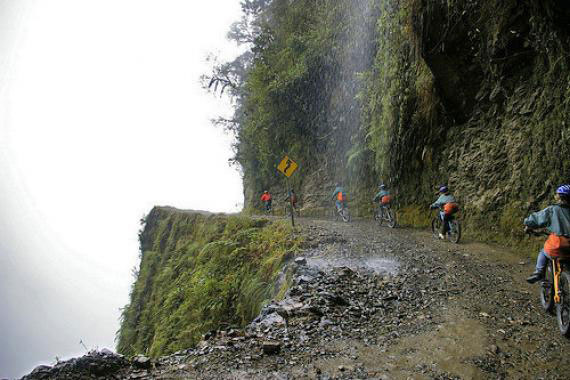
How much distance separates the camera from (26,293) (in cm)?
14012

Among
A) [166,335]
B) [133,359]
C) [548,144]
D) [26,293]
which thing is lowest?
Answer: [26,293]

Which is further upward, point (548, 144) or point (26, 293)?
point (548, 144)

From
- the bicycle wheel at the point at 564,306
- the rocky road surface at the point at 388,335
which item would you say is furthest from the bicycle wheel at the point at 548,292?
the bicycle wheel at the point at 564,306

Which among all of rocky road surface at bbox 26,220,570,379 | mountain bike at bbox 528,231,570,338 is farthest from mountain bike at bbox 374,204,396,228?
mountain bike at bbox 528,231,570,338

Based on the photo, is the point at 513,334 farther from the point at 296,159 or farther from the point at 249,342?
the point at 296,159

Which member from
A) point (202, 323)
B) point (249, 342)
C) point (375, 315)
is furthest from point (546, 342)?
point (202, 323)

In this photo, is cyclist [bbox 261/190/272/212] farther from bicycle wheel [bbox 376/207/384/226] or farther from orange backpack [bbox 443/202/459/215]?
orange backpack [bbox 443/202/459/215]

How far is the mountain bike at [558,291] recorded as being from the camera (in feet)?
12.9

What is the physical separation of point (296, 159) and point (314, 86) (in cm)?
468

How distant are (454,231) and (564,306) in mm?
5250

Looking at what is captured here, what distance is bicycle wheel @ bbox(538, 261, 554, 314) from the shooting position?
4.45 metres

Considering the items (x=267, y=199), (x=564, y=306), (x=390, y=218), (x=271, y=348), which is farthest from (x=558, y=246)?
(x=267, y=199)

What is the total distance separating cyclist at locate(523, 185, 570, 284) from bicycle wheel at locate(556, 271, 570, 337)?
311mm

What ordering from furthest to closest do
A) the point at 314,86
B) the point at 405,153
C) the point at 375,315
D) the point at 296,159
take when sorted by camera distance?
the point at 296,159
the point at 314,86
the point at 405,153
the point at 375,315
